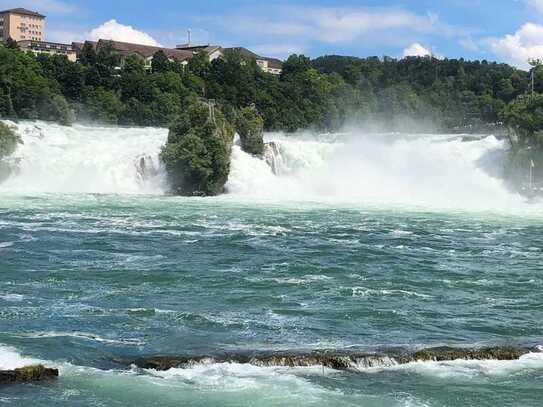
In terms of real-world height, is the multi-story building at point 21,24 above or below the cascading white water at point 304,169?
above

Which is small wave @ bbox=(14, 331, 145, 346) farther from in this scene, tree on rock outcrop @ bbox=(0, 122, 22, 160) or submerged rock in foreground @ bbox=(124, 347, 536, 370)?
tree on rock outcrop @ bbox=(0, 122, 22, 160)

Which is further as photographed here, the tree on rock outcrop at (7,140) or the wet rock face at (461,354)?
the tree on rock outcrop at (7,140)

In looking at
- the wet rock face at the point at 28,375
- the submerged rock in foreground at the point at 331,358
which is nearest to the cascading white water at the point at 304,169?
the submerged rock in foreground at the point at 331,358

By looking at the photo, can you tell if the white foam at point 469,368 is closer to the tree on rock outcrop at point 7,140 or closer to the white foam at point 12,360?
the white foam at point 12,360

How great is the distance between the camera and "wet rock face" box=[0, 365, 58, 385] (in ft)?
38.2

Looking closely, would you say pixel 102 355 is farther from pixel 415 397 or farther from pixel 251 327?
pixel 415 397

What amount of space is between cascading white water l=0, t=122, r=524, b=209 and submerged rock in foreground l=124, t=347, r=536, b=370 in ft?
91.2

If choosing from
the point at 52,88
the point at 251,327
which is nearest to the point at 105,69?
the point at 52,88

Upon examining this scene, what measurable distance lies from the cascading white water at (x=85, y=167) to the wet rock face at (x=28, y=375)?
31384 mm

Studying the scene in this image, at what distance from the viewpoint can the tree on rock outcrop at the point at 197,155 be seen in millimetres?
42250

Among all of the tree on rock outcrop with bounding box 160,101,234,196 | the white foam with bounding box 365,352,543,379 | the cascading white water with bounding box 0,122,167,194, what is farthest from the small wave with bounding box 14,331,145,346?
the cascading white water with bounding box 0,122,167,194

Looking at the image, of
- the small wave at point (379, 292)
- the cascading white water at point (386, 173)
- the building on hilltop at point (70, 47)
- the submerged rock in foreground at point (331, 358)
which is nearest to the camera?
the submerged rock in foreground at point (331, 358)

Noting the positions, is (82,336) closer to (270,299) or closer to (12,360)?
(12,360)

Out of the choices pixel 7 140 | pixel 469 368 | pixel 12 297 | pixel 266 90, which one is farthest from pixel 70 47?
pixel 469 368
